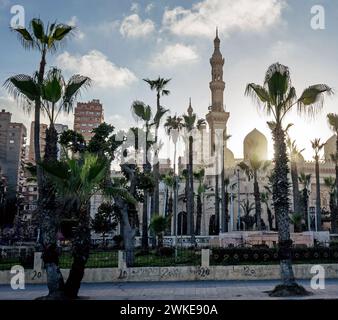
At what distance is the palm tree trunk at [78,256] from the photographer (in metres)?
14.4

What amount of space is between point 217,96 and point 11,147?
166 ft

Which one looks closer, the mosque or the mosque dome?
the mosque

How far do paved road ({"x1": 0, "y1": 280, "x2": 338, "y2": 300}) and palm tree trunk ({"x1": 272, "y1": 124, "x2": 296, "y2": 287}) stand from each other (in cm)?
124

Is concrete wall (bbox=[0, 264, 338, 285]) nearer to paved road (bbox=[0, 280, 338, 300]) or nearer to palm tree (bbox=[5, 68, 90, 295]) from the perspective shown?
paved road (bbox=[0, 280, 338, 300])

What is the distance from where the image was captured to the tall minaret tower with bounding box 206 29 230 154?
68688mm

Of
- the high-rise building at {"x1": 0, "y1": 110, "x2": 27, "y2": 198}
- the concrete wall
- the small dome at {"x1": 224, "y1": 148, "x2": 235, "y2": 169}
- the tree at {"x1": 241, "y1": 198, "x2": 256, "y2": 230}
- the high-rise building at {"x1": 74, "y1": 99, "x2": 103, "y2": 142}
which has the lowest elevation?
the concrete wall

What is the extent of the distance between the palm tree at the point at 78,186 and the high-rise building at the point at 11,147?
79838 mm

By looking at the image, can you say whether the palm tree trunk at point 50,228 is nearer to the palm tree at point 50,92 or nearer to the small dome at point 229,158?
the palm tree at point 50,92

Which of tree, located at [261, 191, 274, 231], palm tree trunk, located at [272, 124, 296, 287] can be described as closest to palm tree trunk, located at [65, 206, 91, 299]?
palm tree trunk, located at [272, 124, 296, 287]

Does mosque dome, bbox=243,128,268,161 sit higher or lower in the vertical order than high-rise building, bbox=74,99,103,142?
lower

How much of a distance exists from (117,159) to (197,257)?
9829mm

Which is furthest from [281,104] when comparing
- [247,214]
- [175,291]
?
[247,214]

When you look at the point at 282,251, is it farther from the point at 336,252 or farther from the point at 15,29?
the point at 15,29
